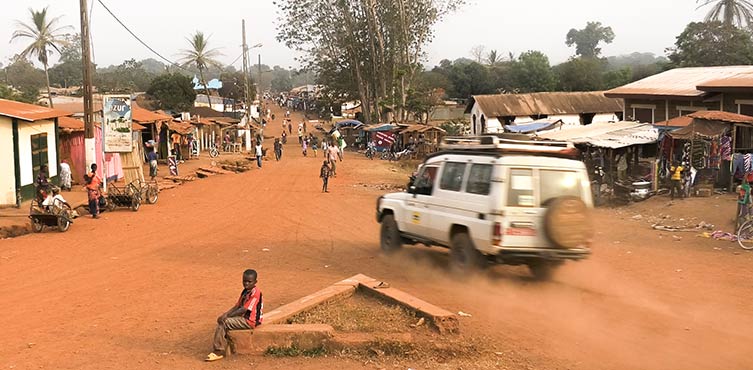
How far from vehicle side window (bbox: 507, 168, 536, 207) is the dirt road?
4.34ft

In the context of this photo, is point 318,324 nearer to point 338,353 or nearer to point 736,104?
point 338,353

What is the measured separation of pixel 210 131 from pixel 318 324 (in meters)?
46.5

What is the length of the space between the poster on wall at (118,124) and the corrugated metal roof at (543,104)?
32.3 metres

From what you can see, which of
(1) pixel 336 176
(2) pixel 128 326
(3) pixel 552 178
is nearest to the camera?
(2) pixel 128 326

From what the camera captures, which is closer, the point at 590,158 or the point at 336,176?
the point at 590,158

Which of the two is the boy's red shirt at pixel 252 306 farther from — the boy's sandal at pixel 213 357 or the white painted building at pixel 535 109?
the white painted building at pixel 535 109

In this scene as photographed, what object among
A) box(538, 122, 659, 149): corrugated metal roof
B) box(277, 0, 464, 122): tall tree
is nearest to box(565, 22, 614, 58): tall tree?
box(277, 0, 464, 122): tall tree

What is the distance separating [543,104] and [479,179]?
141ft

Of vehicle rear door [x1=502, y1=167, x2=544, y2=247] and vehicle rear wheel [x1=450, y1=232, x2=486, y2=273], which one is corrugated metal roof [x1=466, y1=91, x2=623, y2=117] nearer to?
vehicle rear wheel [x1=450, y1=232, x2=486, y2=273]

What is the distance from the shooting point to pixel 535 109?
51312mm

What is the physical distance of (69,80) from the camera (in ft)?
362

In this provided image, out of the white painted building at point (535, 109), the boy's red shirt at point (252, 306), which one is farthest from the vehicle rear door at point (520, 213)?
the white painted building at point (535, 109)

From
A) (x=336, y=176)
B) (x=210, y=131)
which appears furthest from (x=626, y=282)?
(x=210, y=131)

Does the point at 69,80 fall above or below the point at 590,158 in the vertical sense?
above
